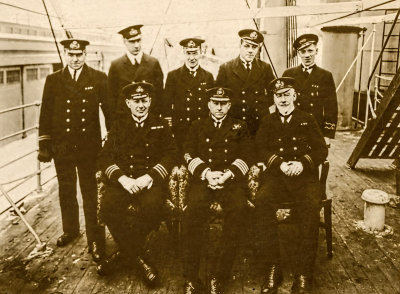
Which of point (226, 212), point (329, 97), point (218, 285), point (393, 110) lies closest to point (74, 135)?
point (226, 212)

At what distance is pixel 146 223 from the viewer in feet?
10.9

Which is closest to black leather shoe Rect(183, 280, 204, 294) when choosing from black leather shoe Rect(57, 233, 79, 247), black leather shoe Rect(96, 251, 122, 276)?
black leather shoe Rect(96, 251, 122, 276)

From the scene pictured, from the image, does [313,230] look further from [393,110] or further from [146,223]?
[393,110]

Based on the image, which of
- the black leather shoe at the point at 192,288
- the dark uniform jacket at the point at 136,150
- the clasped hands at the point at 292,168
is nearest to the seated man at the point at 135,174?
the dark uniform jacket at the point at 136,150

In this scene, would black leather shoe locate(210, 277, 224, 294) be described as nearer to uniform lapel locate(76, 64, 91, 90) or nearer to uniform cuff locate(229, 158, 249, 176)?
uniform cuff locate(229, 158, 249, 176)

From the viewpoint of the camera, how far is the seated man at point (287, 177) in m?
3.16

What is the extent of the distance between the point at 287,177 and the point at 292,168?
131 millimetres

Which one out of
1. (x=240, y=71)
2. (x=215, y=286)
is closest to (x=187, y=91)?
(x=240, y=71)

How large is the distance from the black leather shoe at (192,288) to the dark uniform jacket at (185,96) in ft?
5.65

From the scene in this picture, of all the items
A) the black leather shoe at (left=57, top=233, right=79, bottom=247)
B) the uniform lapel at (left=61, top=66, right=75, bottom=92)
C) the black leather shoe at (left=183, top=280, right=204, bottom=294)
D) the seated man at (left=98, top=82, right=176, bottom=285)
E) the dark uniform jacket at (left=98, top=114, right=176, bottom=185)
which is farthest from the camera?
the black leather shoe at (left=57, top=233, right=79, bottom=247)

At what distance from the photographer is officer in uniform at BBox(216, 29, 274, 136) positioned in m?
4.02

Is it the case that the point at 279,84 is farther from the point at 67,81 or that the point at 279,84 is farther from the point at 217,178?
the point at 67,81

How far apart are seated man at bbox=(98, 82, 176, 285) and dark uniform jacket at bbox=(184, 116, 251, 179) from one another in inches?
8.5

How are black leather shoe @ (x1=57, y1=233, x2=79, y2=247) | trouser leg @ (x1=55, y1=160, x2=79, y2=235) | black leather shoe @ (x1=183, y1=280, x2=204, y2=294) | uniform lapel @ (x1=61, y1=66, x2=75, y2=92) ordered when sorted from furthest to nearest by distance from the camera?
black leather shoe @ (x1=57, y1=233, x2=79, y2=247)
trouser leg @ (x1=55, y1=160, x2=79, y2=235)
uniform lapel @ (x1=61, y1=66, x2=75, y2=92)
black leather shoe @ (x1=183, y1=280, x2=204, y2=294)
